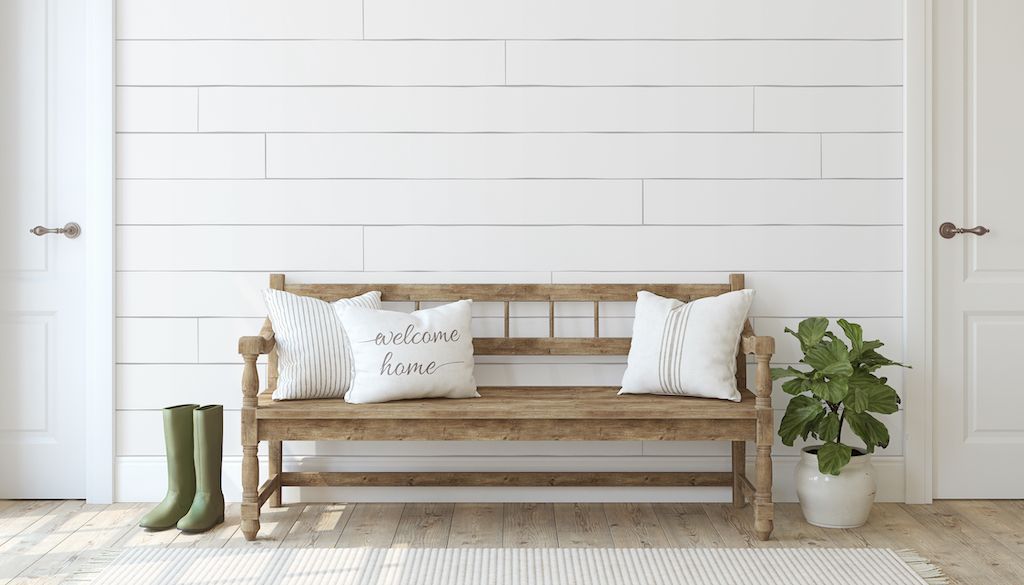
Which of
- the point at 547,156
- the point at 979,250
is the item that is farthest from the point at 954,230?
the point at 547,156

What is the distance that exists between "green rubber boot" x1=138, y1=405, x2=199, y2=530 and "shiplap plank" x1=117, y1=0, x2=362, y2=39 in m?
1.25

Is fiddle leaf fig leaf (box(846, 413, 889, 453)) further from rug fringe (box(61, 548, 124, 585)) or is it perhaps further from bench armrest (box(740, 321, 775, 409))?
rug fringe (box(61, 548, 124, 585))

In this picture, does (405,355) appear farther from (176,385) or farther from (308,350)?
(176,385)

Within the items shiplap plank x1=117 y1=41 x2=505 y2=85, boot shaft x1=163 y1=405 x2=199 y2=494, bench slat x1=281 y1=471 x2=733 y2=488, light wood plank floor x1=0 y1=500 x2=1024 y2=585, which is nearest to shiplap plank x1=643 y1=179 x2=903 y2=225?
shiplap plank x1=117 y1=41 x2=505 y2=85

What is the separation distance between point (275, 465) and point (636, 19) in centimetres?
191

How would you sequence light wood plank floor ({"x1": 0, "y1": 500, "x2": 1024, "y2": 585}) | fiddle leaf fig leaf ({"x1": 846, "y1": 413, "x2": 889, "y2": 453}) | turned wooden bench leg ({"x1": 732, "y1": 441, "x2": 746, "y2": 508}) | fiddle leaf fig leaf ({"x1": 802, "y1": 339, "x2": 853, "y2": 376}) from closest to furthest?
light wood plank floor ({"x1": 0, "y1": 500, "x2": 1024, "y2": 585}) < fiddle leaf fig leaf ({"x1": 802, "y1": 339, "x2": 853, "y2": 376}) < fiddle leaf fig leaf ({"x1": 846, "y1": 413, "x2": 889, "y2": 453}) < turned wooden bench leg ({"x1": 732, "y1": 441, "x2": 746, "y2": 508})

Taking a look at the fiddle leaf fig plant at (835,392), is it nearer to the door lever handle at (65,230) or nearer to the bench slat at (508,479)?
the bench slat at (508,479)

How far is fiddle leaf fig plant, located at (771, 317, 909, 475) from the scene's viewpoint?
8.67ft

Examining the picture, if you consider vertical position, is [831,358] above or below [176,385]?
above

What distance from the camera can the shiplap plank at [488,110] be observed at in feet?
9.83

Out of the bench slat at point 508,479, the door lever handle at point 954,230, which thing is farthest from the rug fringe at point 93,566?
the door lever handle at point 954,230

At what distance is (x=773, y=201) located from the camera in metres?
3.01

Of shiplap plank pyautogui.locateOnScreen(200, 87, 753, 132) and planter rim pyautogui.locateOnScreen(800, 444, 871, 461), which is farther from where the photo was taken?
shiplap plank pyautogui.locateOnScreen(200, 87, 753, 132)

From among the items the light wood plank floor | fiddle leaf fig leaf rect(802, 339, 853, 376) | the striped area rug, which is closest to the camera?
the striped area rug
